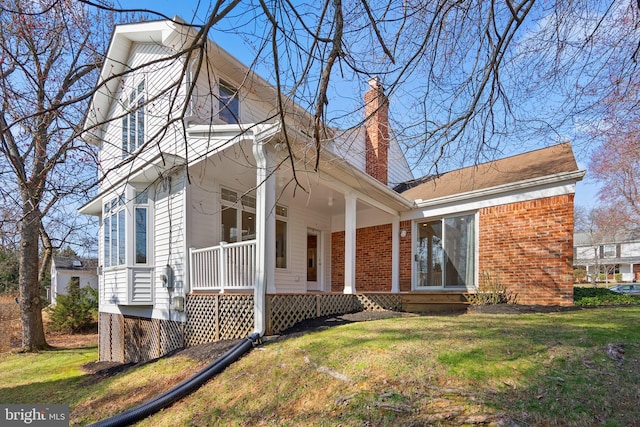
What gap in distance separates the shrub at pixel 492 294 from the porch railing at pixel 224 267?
562 cm

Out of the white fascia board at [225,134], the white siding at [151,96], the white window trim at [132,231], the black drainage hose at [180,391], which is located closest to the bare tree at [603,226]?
the white fascia board at [225,134]

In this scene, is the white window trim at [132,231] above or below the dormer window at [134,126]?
below

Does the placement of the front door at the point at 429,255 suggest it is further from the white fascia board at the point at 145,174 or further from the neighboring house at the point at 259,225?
the white fascia board at the point at 145,174

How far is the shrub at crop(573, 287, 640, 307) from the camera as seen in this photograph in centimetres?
791

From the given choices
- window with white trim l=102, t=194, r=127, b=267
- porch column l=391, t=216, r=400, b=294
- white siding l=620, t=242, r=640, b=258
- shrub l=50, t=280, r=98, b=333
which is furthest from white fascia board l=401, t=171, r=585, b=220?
white siding l=620, t=242, r=640, b=258

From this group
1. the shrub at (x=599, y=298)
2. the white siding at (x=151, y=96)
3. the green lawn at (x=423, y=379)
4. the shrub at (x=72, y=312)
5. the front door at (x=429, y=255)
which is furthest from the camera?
the shrub at (x=72, y=312)

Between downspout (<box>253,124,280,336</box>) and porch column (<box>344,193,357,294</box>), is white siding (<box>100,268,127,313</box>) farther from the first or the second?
porch column (<box>344,193,357,294</box>)

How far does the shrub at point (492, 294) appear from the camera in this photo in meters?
8.23

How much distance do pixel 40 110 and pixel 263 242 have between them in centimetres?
342

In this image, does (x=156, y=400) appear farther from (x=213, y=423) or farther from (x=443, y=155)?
(x=443, y=155)

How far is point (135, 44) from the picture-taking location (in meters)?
9.63

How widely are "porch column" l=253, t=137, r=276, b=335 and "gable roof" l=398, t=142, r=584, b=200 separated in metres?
3.49

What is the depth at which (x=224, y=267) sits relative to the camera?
654 centimetres

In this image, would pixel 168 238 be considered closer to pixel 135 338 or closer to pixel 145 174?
pixel 145 174
